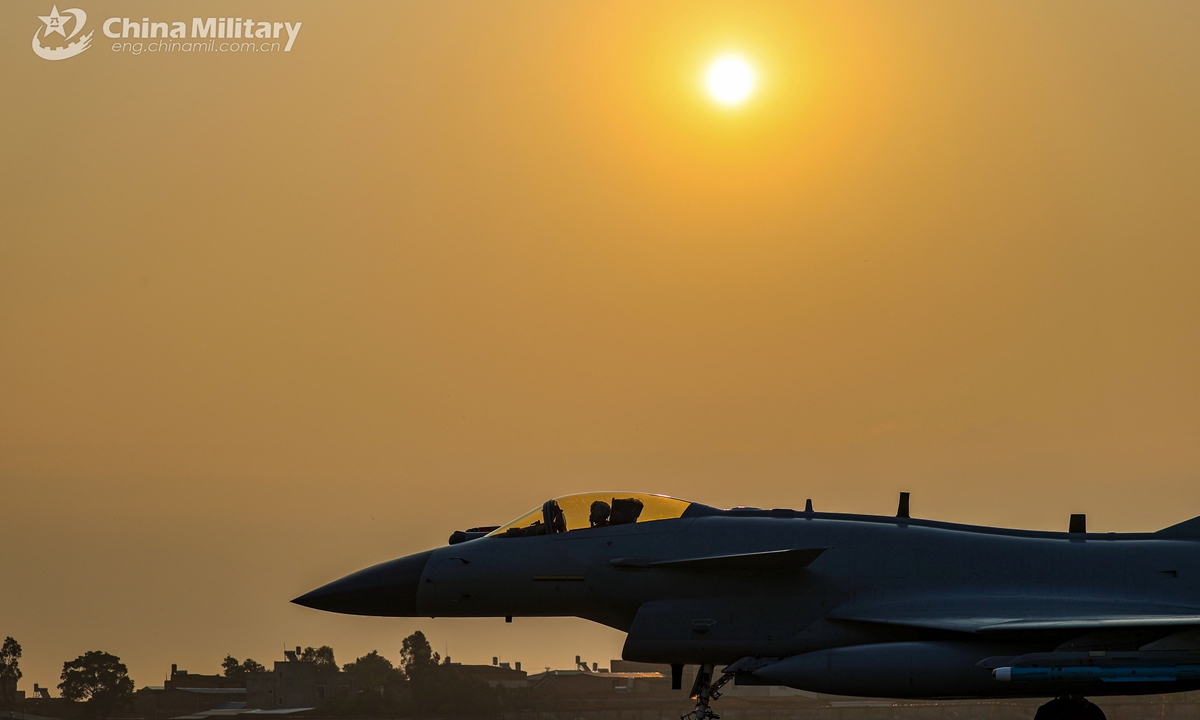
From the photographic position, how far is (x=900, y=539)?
18219mm

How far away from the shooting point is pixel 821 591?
58.8ft

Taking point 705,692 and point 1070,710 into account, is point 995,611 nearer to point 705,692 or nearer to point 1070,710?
point 1070,710

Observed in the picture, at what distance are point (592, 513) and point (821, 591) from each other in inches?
127

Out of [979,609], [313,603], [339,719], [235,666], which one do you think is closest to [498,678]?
[339,719]

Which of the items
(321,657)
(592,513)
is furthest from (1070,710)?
(321,657)

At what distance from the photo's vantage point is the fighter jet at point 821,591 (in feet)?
54.5

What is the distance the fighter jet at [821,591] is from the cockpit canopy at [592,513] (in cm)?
2

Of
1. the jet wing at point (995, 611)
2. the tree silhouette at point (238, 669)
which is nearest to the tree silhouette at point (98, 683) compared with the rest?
the tree silhouette at point (238, 669)

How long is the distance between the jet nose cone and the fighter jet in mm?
23

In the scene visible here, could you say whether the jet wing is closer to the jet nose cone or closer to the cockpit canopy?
the cockpit canopy

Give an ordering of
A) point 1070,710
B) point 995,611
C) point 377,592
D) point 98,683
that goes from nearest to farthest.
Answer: point 995,611, point 1070,710, point 377,592, point 98,683

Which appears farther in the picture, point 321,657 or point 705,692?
point 321,657

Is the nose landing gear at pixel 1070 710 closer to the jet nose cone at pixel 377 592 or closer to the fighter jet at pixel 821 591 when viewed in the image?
the fighter jet at pixel 821 591

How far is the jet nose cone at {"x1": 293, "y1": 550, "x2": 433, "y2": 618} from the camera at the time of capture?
60.8 ft
